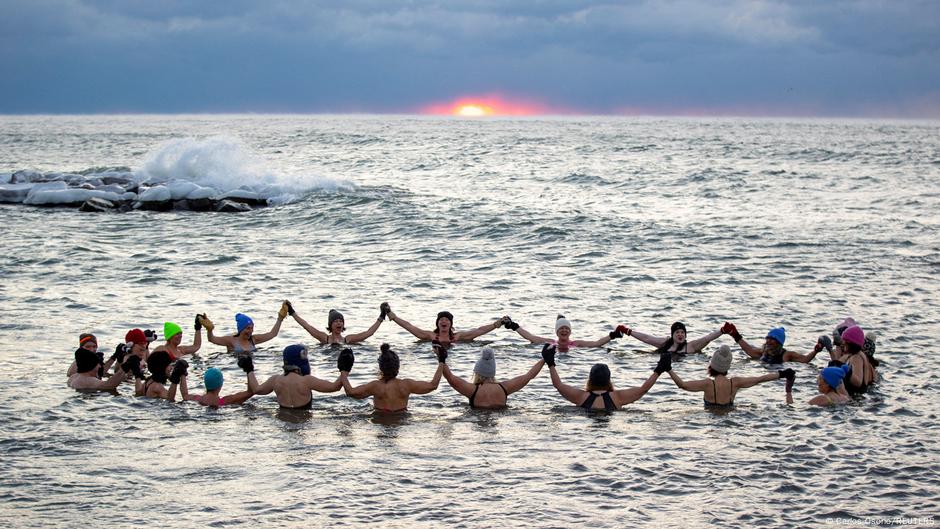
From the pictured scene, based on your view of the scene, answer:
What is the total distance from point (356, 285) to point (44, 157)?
58656 mm

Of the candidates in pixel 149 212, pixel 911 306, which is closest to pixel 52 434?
pixel 911 306

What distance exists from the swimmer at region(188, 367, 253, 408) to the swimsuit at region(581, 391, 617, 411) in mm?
4739

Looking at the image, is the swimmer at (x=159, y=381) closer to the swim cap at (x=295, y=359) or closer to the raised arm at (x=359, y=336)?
the swim cap at (x=295, y=359)

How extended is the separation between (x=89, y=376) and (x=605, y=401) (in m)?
7.59

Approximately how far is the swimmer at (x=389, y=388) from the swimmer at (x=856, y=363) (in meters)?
6.05

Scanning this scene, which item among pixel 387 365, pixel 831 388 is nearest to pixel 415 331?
pixel 387 365

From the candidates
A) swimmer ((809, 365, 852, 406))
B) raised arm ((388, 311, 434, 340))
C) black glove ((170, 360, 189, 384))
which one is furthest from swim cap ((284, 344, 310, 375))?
swimmer ((809, 365, 852, 406))

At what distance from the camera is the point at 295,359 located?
41.7 feet

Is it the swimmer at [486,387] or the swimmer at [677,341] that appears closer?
the swimmer at [486,387]

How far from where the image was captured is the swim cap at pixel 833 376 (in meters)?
12.8

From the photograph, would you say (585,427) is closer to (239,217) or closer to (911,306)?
(911,306)

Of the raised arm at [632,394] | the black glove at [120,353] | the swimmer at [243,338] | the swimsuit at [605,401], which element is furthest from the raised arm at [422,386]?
the black glove at [120,353]

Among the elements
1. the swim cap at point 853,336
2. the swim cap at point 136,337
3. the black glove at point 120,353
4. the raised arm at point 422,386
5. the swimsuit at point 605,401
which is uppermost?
the swim cap at point 853,336

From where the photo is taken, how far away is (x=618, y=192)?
43.0m
